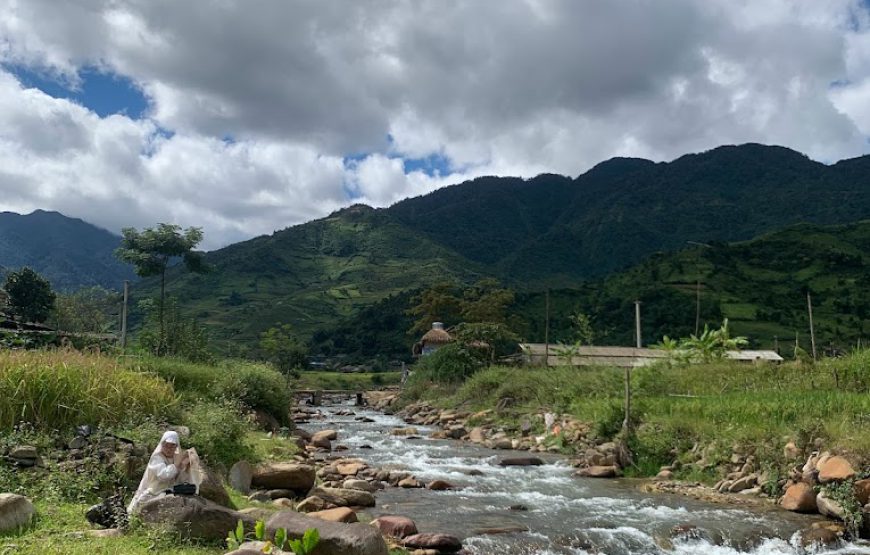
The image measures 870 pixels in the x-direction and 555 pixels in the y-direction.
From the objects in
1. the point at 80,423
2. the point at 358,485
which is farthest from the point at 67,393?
the point at 358,485

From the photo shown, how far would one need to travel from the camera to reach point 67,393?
1102 centimetres

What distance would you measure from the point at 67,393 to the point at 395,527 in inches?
243

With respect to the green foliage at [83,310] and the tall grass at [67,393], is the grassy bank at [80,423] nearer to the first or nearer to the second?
the tall grass at [67,393]

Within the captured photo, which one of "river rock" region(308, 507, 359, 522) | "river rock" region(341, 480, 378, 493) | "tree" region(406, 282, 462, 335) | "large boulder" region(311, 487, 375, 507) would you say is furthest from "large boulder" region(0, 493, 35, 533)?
"tree" region(406, 282, 462, 335)

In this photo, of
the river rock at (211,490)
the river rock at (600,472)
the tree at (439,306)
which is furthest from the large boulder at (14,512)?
the tree at (439,306)

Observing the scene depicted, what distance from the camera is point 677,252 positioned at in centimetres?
8981

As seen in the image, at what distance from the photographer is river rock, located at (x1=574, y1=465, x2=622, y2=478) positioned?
1850 cm

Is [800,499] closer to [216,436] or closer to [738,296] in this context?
[216,436]

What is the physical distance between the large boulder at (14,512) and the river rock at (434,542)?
5.33 meters

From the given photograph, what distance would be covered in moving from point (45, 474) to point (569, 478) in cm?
1341

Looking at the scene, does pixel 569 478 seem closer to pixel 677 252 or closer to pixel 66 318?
pixel 66 318

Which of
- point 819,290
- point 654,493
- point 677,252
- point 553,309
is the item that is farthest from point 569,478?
point 677,252

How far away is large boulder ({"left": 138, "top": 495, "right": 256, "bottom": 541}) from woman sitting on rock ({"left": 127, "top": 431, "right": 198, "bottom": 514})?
285 mm

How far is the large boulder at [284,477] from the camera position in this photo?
12773mm
